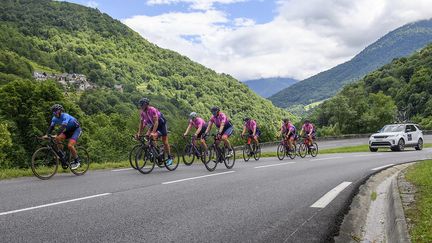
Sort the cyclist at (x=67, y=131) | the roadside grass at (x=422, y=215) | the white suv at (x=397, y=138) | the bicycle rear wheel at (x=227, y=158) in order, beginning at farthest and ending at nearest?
the white suv at (x=397, y=138)
the bicycle rear wheel at (x=227, y=158)
the cyclist at (x=67, y=131)
the roadside grass at (x=422, y=215)

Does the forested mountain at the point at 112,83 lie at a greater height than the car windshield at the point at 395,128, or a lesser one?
greater

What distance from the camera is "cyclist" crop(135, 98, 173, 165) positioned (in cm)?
1165

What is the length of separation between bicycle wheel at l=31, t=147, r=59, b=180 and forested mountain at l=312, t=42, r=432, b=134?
226 ft

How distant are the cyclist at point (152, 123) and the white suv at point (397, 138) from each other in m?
17.5

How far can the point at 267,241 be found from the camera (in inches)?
171

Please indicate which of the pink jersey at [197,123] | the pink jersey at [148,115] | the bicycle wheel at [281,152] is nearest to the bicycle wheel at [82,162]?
the pink jersey at [148,115]

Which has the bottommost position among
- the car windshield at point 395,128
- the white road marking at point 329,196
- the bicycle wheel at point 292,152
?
the white road marking at point 329,196

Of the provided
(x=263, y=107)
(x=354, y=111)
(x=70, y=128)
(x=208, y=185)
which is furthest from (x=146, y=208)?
(x=263, y=107)

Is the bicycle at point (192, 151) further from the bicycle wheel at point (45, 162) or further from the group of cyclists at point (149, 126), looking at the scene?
the bicycle wheel at point (45, 162)

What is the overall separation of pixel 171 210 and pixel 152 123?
634 centimetres

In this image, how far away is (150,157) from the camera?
11781 millimetres

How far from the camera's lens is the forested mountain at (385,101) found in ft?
247

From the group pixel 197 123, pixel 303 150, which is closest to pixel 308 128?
pixel 303 150

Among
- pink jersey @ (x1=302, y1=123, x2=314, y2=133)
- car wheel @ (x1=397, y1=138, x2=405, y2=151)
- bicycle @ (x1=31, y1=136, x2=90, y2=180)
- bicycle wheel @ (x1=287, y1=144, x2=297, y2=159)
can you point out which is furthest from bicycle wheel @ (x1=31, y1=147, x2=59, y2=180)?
car wheel @ (x1=397, y1=138, x2=405, y2=151)
